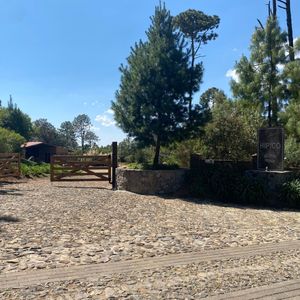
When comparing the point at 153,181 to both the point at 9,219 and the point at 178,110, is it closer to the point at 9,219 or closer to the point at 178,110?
the point at 178,110

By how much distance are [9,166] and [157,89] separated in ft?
28.4

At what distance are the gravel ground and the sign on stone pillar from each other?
304cm

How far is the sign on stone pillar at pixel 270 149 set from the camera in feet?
50.0

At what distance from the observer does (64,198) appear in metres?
12.8

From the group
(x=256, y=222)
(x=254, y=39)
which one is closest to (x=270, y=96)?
(x=254, y=39)

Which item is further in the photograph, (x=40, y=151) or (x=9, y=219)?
(x=40, y=151)

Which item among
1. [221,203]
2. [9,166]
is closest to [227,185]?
[221,203]

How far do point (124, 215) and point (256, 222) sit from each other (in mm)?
3364

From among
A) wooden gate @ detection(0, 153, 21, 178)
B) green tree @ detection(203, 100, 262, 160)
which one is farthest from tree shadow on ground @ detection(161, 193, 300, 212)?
wooden gate @ detection(0, 153, 21, 178)

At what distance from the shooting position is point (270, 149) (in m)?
15.4

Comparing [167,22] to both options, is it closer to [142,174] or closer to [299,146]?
[142,174]

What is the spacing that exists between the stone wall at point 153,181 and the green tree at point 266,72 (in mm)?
9695

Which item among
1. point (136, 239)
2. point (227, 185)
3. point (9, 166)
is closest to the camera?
point (136, 239)

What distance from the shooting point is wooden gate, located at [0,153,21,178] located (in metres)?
19.5
